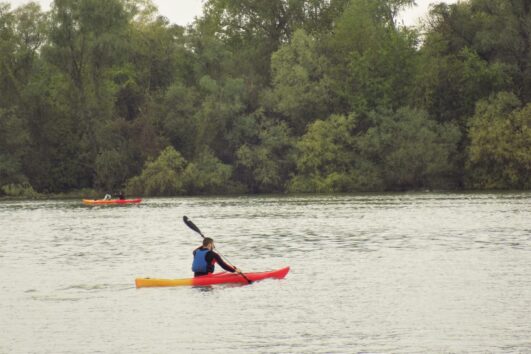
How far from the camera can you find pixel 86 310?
29.5m

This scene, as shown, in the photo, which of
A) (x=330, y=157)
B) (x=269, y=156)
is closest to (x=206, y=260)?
(x=330, y=157)

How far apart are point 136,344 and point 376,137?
78613mm

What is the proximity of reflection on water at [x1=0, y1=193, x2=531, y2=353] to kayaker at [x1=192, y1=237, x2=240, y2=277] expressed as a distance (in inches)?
26.0

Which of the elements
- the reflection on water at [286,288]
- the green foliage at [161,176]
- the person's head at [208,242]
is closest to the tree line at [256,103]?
the green foliage at [161,176]

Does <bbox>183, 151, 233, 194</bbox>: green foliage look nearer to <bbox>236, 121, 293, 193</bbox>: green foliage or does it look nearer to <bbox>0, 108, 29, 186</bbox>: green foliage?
<bbox>236, 121, 293, 193</bbox>: green foliage

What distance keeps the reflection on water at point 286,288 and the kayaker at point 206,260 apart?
659mm

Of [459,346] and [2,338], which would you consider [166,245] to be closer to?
[2,338]

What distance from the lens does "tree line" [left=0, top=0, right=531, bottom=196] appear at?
99.9m

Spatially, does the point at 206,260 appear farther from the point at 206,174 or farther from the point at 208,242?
the point at 206,174

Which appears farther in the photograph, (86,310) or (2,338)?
(86,310)

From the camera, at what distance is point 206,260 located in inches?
1296

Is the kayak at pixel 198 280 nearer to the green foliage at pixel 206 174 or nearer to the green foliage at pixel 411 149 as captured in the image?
the green foliage at pixel 411 149

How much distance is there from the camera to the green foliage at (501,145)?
3718 inches

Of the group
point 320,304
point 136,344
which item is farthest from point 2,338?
point 320,304
